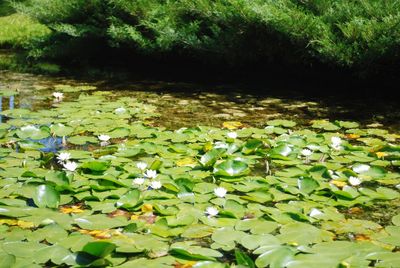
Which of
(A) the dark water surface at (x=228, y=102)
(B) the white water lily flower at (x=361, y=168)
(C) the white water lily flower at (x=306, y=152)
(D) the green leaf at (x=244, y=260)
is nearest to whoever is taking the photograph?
(D) the green leaf at (x=244, y=260)

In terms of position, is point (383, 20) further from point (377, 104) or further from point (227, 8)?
point (227, 8)

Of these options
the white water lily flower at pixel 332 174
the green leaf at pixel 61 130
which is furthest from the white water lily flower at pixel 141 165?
the white water lily flower at pixel 332 174

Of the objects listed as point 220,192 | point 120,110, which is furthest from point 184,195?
point 120,110

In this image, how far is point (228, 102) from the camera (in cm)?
423

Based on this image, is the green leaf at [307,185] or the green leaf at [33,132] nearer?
the green leaf at [307,185]

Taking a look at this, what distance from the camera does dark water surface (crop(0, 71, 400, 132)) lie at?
368cm

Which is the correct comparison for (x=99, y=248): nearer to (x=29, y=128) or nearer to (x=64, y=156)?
(x=64, y=156)

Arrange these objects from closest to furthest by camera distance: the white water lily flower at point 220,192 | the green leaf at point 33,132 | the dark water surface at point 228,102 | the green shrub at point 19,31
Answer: the white water lily flower at point 220,192, the green leaf at point 33,132, the dark water surface at point 228,102, the green shrub at point 19,31

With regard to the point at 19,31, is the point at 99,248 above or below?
Result: below

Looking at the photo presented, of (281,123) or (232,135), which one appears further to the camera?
(281,123)

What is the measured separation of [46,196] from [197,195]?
72cm

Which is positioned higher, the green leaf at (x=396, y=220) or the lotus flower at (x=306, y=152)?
the lotus flower at (x=306, y=152)

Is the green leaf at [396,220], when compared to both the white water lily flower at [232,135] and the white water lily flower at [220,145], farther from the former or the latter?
the white water lily flower at [232,135]

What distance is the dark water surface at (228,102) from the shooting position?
368 centimetres
